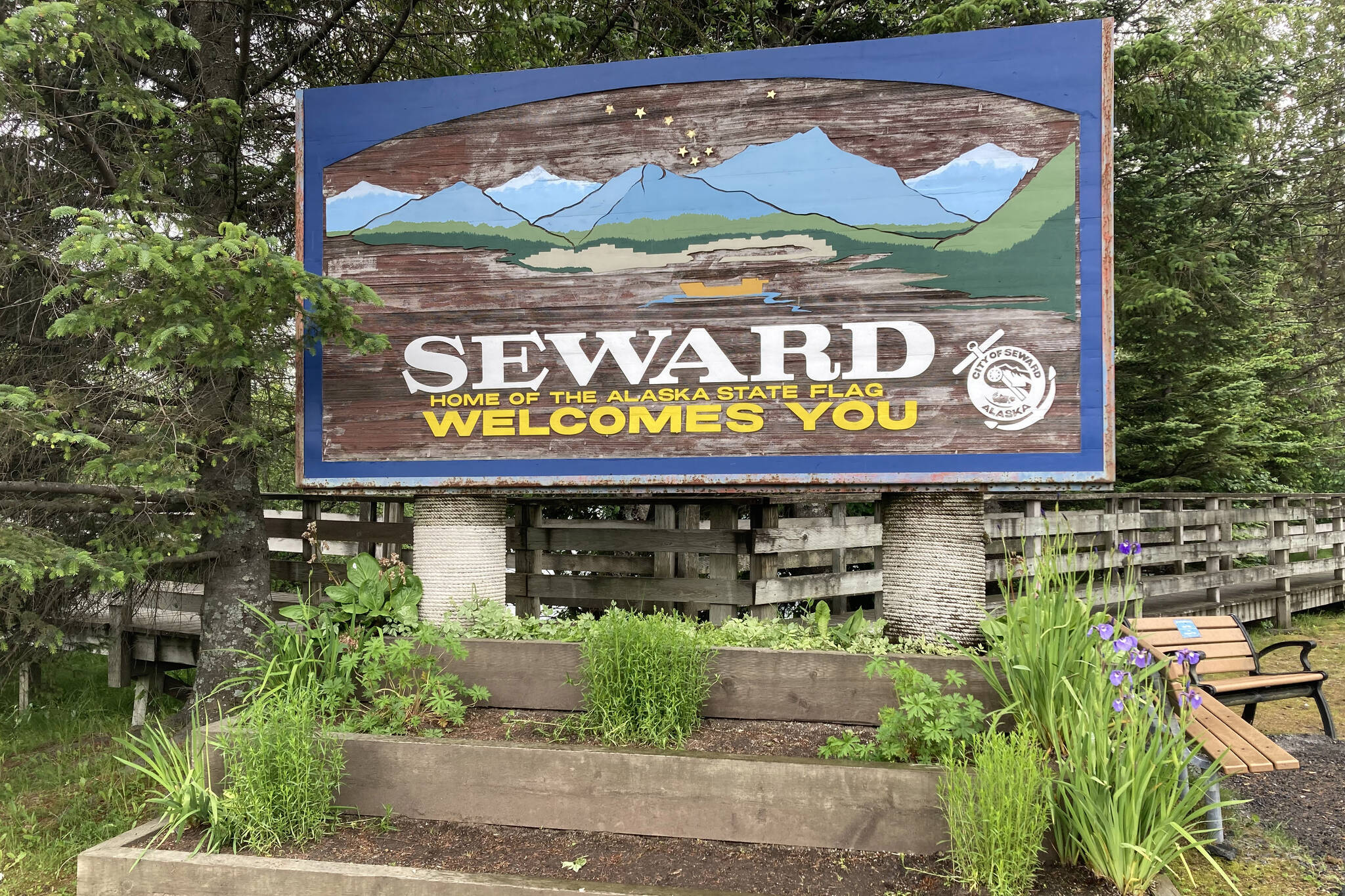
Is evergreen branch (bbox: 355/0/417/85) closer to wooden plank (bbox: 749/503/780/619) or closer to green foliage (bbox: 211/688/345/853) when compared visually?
wooden plank (bbox: 749/503/780/619)

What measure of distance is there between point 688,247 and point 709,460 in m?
1.15

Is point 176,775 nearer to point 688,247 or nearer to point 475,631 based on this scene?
point 475,631

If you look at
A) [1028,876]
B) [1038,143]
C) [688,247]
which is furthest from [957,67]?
[1028,876]

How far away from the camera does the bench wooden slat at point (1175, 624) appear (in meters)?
5.37

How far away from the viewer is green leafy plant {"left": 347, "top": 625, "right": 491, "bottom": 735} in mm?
3848

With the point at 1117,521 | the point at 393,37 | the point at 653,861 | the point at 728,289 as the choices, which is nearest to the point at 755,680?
the point at 653,861

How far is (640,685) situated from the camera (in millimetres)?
3662

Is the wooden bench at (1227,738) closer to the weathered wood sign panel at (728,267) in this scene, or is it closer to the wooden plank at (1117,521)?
the weathered wood sign panel at (728,267)

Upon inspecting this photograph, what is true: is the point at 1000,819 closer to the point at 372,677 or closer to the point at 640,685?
the point at 640,685

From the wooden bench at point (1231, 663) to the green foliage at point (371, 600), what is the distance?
4.32 m

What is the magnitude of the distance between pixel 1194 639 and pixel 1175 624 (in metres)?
0.14

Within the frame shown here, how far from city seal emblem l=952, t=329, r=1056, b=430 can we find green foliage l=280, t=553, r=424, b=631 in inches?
123

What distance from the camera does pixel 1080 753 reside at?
2.94 meters

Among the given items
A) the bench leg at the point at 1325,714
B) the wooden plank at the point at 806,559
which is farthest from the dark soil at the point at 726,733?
the bench leg at the point at 1325,714
